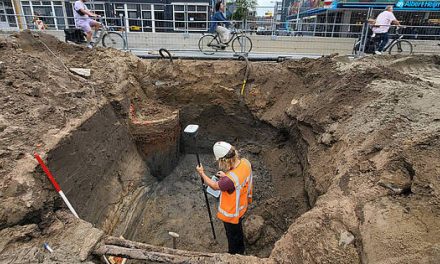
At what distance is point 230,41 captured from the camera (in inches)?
380

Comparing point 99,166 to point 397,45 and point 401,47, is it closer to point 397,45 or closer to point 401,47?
point 397,45

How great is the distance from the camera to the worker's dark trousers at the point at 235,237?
4062mm

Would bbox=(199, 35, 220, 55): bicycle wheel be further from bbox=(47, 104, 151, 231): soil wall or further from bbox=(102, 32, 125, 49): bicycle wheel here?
bbox=(47, 104, 151, 231): soil wall

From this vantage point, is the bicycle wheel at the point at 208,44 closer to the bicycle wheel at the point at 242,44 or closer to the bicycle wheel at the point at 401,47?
the bicycle wheel at the point at 242,44

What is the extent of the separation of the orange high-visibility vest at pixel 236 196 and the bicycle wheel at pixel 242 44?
6.62 m

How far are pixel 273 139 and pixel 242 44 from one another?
433 cm

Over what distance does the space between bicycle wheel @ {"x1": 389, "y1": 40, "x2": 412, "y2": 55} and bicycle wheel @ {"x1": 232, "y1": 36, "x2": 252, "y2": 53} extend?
196 inches

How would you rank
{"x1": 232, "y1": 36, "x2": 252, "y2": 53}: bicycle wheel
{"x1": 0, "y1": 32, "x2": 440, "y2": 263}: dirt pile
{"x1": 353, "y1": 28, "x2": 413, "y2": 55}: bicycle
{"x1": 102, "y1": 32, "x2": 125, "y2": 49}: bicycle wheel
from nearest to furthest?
{"x1": 0, "y1": 32, "x2": 440, "y2": 263}: dirt pile → {"x1": 353, "y1": 28, "x2": 413, "y2": 55}: bicycle → {"x1": 102, "y1": 32, "x2": 125, "y2": 49}: bicycle wheel → {"x1": 232, "y1": 36, "x2": 252, "y2": 53}: bicycle wheel

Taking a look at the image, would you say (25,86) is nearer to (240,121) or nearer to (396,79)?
(240,121)

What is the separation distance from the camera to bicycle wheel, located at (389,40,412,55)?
9367 millimetres

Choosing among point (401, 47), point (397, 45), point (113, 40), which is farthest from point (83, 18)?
point (401, 47)

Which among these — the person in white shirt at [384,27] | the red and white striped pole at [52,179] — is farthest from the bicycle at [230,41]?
the red and white striped pole at [52,179]

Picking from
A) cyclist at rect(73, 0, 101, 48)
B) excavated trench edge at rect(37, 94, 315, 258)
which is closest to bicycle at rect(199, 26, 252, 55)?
cyclist at rect(73, 0, 101, 48)

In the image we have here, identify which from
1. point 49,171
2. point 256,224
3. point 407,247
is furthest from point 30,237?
point 407,247
